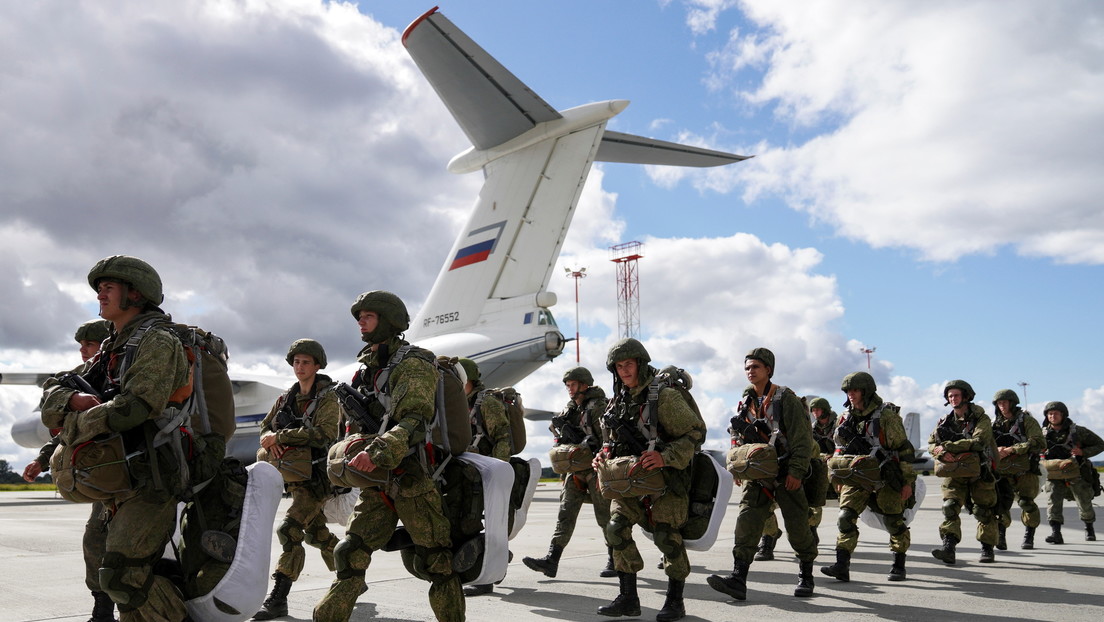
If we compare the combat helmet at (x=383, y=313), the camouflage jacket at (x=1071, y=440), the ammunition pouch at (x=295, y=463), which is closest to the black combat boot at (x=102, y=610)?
the ammunition pouch at (x=295, y=463)

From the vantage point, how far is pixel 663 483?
5789 mm

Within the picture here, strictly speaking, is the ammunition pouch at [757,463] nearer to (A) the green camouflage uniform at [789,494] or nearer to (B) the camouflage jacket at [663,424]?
(A) the green camouflage uniform at [789,494]

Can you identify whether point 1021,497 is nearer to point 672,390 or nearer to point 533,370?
point 672,390

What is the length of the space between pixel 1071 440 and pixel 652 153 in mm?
13480

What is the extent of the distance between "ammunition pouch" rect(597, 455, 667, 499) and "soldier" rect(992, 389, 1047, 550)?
6345 mm

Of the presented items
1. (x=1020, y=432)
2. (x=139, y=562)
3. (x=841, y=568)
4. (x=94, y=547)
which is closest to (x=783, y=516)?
(x=841, y=568)

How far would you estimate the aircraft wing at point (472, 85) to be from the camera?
1747cm

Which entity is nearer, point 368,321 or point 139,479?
point 139,479

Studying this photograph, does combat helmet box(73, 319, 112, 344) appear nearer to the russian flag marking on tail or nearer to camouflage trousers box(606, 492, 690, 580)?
camouflage trousers box(606, 492, 690, 580)

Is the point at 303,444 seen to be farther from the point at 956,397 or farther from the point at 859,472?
the point at 956,397

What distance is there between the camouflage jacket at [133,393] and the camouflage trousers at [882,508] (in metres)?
6.01

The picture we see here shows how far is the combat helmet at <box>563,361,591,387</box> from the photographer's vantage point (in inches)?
338

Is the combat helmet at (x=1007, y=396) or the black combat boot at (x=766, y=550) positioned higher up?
the combat helmet at (x=1007, y=396)

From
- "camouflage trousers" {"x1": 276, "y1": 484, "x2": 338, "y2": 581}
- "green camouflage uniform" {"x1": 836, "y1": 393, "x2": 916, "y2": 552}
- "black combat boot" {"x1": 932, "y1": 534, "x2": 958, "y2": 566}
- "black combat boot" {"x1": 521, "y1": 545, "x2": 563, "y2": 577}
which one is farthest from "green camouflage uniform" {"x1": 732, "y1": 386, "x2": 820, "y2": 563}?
"camouflage trousers" {"x1": 276, "y1": 484, "x2": 338, "y2": 581}
